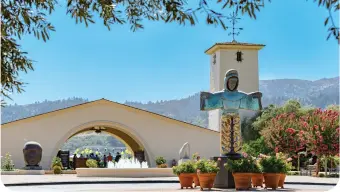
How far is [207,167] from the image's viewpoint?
12.6 m

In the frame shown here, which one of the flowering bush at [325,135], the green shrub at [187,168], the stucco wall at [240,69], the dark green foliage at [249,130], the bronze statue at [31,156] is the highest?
the stucco wall at [240,69]

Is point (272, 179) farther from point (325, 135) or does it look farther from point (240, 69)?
point (240, 69)

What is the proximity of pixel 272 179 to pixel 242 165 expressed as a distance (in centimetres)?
92

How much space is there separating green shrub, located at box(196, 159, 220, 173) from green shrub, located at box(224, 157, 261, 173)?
0.86 feet

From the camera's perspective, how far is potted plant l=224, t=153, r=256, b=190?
40.8 feet

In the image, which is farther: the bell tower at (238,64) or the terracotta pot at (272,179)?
the bell tower at (238,64)

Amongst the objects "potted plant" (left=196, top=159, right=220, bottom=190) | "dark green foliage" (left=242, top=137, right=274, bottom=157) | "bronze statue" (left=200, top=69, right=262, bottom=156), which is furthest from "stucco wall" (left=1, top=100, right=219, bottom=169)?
"potted plant" (left=196, top=159, right=220, bottom=190)

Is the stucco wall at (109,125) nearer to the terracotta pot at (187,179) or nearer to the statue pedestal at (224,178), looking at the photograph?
Result: the terracotta pot at (187,179)

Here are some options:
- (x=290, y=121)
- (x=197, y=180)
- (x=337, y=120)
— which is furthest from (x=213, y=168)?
(x=290, y=121)

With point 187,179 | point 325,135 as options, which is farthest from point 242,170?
point 325,135

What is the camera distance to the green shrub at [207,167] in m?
12.6

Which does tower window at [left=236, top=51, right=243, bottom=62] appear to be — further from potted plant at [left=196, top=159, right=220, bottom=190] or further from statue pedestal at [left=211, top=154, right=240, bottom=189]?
potted plant at [left=196, top=159, right=220, bottom=190]

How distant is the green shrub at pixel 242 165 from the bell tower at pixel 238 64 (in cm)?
3620

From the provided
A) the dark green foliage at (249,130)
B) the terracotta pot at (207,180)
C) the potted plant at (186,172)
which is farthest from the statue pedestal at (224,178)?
the dark green foliage at (249,130)
